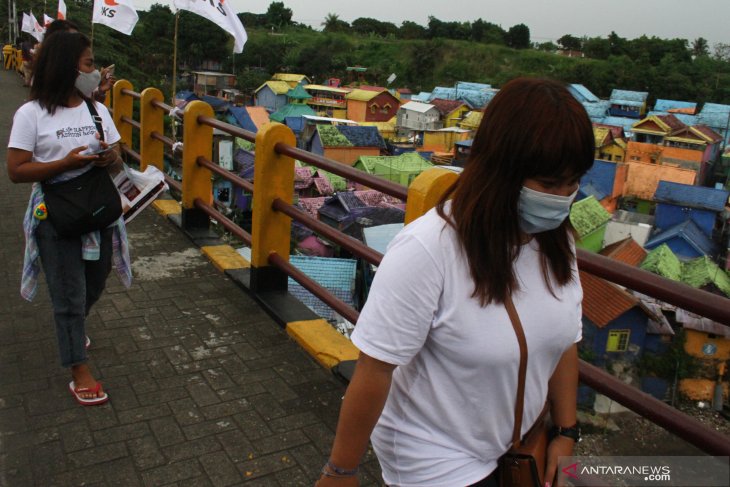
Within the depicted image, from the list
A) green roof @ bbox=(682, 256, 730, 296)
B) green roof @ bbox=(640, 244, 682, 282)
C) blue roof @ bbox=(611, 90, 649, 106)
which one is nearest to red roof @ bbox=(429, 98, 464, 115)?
blue roof @ bbox=(611, 90, 649, 106)

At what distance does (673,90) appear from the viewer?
62.7m

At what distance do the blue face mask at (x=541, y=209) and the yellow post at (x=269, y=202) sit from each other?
2.67 m

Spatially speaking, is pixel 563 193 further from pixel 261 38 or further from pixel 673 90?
pixel 261 38

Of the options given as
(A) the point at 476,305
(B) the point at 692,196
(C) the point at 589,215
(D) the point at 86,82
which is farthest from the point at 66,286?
(B) the point at 692,196

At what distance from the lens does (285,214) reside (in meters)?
4.03

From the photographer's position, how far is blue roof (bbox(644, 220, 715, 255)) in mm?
28184

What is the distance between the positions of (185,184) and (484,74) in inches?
3306

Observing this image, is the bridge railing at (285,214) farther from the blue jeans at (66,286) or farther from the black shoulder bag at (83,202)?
the blue jeans at (66,286)

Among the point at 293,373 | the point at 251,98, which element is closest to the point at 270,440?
the point at 293,373

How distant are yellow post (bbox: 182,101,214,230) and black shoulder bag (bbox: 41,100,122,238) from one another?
2205 mm

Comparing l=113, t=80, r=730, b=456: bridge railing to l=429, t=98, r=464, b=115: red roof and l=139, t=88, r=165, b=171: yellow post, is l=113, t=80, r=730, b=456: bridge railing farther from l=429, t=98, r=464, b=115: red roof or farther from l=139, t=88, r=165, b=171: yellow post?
l=429, t=98, r=464, b=115: red roof

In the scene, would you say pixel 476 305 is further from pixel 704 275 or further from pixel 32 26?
pixel 704 275

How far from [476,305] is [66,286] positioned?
223 centimetres

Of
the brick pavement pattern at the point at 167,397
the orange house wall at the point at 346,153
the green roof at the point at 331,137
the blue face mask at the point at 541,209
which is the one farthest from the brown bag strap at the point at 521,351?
the green roof at the point at 331,137
